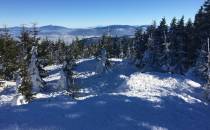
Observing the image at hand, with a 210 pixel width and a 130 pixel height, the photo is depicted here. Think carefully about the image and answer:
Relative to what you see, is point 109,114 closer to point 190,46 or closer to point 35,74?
point 35,74

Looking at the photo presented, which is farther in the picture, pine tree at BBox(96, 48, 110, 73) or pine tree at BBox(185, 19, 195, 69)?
pine tree at BBox(96, 48, 110, 73)

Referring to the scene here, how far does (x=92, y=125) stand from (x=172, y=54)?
53.3 meters

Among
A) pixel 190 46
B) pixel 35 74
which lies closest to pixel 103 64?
pixel 35 74

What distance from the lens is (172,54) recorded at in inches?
2608

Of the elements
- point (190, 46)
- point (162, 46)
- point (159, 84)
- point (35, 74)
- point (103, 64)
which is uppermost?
point (190, 46)

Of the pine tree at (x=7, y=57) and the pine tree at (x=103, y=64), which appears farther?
the pine tree at (x=103, y=64)

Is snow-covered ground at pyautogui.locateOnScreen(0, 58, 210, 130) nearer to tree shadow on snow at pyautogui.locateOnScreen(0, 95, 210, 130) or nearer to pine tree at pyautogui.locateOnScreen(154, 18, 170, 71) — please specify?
tree shadow on snow at pyautogui.locateOnScreen(0, 95, 210, 130)

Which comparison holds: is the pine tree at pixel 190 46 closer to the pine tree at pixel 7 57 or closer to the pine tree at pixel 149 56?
the pine tree at pixel 149 56

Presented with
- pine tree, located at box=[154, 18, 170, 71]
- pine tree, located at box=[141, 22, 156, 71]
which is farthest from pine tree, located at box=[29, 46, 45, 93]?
pine tree, located at box=[141, 22, 156, 71]

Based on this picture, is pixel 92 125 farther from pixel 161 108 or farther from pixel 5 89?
pixel 5 89

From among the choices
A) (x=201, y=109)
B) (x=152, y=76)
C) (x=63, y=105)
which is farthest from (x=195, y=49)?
(x=63, y=105)

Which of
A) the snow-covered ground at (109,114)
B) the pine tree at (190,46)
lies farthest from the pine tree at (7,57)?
the snow-covered ground at (109,114)

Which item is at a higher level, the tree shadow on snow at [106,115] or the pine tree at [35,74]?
the tree shadow on snow at [106,115]

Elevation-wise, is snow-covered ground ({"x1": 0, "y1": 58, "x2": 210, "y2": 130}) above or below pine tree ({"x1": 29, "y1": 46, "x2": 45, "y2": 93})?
above
